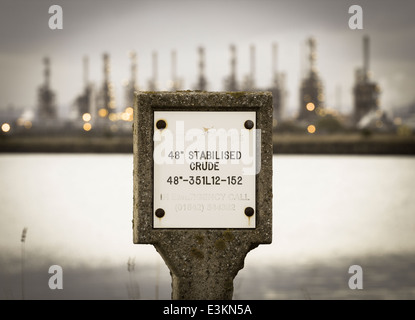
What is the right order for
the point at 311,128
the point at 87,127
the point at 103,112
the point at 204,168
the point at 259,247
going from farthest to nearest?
1. the point at 103,112
2. the point at 87,127
3. the point at 311,128
4. the point at 259,247
5. the point at 204,168

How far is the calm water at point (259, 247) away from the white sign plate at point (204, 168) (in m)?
2.77

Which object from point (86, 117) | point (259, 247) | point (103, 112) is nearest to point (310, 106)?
point (103, 112)

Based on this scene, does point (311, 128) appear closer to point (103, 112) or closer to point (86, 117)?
point (103, 112)

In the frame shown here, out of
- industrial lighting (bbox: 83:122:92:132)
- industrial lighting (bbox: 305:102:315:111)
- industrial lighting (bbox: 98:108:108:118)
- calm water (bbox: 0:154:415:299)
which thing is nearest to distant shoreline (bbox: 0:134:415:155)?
industrial lighting (bbox: 83:122:92:132)

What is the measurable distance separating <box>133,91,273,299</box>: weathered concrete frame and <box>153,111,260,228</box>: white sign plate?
0.04 meters

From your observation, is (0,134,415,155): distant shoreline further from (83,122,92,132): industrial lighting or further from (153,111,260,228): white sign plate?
(153,111,260,228): white sign plate

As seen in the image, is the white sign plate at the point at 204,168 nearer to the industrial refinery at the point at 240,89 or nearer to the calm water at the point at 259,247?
the calm water at the point at 259,247

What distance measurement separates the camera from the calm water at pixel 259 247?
14853 mm

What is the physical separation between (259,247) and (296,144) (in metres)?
66.0

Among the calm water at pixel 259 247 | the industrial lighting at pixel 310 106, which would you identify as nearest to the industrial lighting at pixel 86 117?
the industrial lighting at pixel 310 106

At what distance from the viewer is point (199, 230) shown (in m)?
3.69

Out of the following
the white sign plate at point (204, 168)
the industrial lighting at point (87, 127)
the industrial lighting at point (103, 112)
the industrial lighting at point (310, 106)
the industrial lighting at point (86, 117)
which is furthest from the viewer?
the industrial lighting at point (103, 112)

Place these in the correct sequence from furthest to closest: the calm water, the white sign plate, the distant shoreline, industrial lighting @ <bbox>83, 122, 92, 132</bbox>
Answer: industrial lighting @ <bbox>83, 122, 92, 132</bbox>, the distant shoreline, the calm water, the white sign plate

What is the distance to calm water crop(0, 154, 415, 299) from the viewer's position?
14.9m
